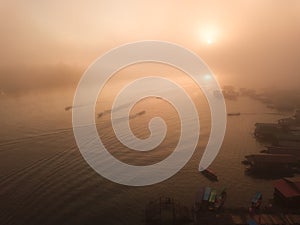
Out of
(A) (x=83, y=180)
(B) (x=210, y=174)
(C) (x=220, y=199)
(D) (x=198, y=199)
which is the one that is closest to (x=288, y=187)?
(C) (x=220, y=199)

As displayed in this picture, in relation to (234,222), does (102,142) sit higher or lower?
higher

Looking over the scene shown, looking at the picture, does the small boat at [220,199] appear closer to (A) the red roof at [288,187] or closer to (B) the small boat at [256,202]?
(B) the small boat at [256,202]

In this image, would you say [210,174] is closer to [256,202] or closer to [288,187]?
[256,202]

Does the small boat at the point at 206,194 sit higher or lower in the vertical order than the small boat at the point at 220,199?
higher

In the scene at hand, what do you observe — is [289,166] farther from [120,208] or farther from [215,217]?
[120,208]

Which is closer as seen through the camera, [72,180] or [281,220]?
[281,220]

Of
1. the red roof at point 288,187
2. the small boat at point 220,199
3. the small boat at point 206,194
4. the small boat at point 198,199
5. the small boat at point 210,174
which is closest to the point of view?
the red roof at point 288,187

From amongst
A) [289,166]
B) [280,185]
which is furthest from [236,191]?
[289,166]

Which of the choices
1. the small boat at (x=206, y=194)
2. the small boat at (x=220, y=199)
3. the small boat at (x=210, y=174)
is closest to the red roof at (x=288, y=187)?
the small boat at (x=220, y=199)
